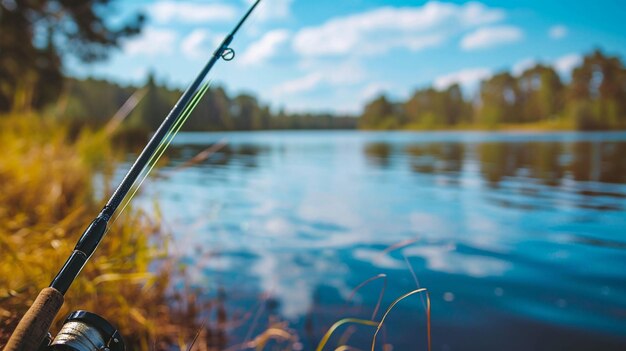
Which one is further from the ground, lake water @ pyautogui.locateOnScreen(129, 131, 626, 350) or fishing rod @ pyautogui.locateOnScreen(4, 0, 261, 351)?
fishing rod @ pyautogui.locateOnScreen(4, 0, 261, 351)

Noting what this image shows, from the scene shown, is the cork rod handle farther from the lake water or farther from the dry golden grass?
the lake water

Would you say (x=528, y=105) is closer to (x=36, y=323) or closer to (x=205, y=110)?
(x=205, y=110)

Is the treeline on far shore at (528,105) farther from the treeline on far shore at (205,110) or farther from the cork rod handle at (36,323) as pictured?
the cork rod handle at (36,323)

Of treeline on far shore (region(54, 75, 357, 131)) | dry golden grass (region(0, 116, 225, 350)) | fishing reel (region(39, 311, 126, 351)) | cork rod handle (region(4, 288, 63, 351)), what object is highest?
treeline on far shore (region(54, 75, 357, 131))

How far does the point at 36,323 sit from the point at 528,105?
75.4 m

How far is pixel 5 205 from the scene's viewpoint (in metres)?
4.13

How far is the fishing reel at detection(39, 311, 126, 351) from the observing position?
0.98m

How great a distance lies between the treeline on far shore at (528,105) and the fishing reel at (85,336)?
36390 mm

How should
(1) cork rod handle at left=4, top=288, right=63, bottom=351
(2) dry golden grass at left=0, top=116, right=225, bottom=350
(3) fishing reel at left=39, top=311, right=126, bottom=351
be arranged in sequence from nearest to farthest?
(1) cork rod handle at left=4, top=288, right=63, bottom=351
(3) fishing reel at left=39, top=311, right=126, bottom=351
(2) dry golden grass at left=0, top=116, right=225, bottom=350

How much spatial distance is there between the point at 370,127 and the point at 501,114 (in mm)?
38159

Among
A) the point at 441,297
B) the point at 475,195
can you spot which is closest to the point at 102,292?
the point at 441,297

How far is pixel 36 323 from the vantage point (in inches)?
35.7

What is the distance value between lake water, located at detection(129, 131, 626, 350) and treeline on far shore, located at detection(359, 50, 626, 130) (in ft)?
95.0

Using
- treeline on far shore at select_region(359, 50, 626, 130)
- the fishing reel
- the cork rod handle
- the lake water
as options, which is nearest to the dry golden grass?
the fishing reel
